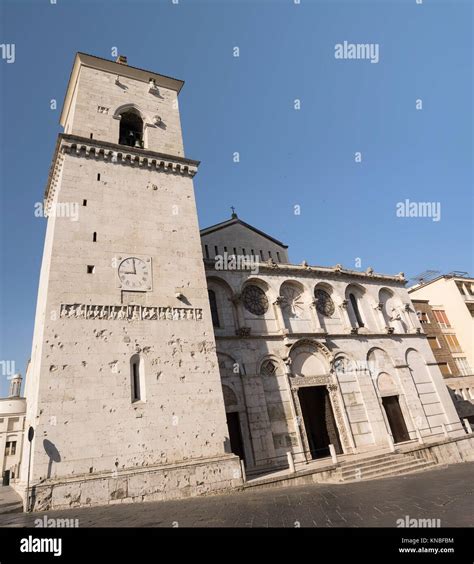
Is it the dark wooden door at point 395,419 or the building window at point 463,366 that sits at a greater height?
the building window at point 463,366

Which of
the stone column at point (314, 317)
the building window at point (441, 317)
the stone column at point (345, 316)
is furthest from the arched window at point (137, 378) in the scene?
the building window at point (441, 317)

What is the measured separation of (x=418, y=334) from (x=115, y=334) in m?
23.2

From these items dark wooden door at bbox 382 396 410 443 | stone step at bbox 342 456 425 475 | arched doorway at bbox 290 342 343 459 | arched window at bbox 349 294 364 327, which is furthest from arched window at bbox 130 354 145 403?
arched window at bbox 349 294 364 327

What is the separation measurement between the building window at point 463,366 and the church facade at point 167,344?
1138cm

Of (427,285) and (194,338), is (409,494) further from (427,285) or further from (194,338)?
(427,285)

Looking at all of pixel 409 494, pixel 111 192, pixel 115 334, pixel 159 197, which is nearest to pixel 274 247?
pixel 159 197

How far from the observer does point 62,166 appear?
14.9m

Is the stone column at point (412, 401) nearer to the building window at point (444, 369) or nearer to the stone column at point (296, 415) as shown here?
the stone column at point (296, 415)

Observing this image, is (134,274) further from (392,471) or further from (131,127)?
(392,471)

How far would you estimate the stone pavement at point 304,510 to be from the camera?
21.6 ft

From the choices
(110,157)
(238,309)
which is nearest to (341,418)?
(238,309)

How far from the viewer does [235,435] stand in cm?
1678

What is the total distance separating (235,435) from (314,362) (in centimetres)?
683
